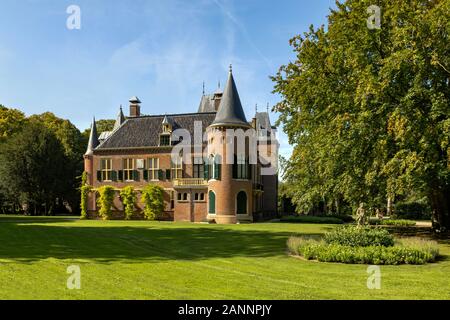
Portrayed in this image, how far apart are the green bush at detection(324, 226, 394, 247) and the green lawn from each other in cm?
190

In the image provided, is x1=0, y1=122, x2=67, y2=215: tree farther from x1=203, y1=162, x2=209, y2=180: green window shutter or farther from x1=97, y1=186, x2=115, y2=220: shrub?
x1=203, y1=162, x2=209, y2=180: green window shutter

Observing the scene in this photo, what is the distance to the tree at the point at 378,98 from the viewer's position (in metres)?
17.0

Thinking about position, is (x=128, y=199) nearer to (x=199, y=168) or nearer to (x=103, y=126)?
(x=199, y=168)

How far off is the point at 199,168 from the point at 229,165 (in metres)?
5.05

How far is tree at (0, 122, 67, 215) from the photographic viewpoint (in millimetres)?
51781

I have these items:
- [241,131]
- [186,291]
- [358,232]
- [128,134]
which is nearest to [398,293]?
[186,291]

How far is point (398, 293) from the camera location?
980 cm

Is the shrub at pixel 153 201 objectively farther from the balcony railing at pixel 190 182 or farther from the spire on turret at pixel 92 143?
the spire on turret at pixel 92 143

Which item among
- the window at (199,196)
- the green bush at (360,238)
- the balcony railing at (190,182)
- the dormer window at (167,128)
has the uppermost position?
the dormer window at (167,128)

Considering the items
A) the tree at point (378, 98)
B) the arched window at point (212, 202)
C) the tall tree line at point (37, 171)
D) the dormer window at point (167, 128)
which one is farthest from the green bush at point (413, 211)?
the tall tree line at point (37, 171)

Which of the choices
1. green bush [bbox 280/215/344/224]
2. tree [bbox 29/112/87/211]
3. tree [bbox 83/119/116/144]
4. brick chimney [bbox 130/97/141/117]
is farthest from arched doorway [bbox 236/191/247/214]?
tree [bbox 83/119/116/144]

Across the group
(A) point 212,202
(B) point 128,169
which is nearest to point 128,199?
(B) point 128,169

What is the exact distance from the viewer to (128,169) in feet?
144
